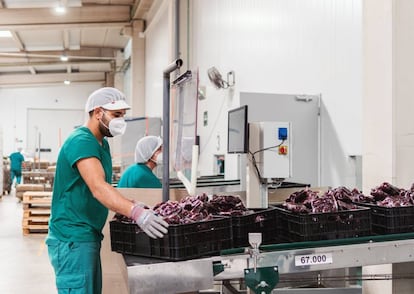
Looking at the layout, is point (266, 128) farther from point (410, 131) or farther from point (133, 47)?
point (133, 47)

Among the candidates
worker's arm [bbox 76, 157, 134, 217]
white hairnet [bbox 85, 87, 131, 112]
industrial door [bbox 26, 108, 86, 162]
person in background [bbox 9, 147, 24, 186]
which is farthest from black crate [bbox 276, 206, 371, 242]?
industrial door [bbox 26, 108, 86, 162]

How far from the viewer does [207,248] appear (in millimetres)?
1768

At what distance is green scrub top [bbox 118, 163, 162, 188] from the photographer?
12.0 feet

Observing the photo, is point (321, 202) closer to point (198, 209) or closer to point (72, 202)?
point (198, 209)

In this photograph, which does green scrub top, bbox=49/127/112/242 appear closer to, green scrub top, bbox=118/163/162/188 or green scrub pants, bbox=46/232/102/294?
green scrub pants, bbox=46/232/102/294

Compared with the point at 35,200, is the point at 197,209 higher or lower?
higher

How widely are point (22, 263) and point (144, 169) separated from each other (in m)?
3.02

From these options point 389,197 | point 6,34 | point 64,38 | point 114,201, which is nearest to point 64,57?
point 64,38

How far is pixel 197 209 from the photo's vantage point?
1919 mm

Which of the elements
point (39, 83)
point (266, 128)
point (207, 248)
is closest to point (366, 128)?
point (266, 128)

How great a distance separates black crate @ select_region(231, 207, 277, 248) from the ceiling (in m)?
7.90

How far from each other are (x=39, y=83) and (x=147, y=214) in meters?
15.3

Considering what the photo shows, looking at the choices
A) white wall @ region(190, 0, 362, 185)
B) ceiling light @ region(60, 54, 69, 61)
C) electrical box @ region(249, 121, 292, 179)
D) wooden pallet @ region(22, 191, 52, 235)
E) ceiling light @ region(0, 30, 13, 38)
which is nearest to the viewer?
electrical box @ region(249, 121, 292, 179)

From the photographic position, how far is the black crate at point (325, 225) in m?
1.86
